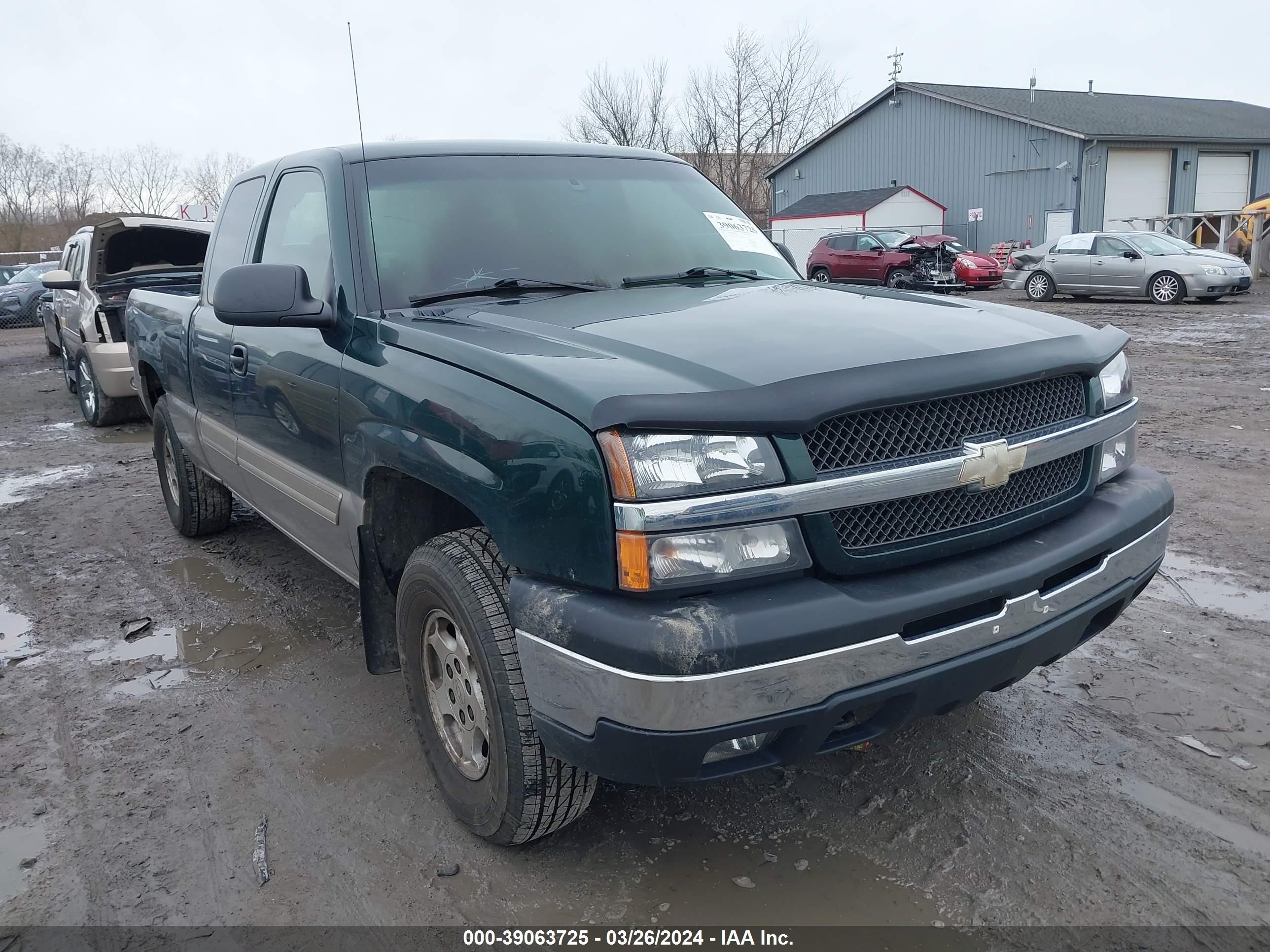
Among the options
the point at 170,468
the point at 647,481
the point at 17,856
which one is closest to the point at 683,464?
the point at 647,481

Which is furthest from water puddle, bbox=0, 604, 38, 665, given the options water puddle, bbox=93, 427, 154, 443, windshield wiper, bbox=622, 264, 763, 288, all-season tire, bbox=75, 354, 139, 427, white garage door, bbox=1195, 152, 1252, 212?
white garage door, bbox=1195, 152, 1252, 212

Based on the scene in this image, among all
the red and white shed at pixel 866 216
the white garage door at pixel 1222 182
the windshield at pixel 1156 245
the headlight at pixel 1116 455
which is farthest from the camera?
the red and white shed at pixel 866 216

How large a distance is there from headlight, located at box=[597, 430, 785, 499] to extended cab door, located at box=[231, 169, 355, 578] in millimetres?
1353

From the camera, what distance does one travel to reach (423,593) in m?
2.63

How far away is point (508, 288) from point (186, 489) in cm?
317

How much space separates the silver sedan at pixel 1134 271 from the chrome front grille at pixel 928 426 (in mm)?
18392

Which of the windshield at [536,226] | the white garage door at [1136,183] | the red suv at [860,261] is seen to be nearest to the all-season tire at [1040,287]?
the red suv at [860,261]

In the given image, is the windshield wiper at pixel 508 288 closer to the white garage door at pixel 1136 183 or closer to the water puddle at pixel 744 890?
the water puddle at pixel 744 890

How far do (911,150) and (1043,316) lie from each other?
36.9 m

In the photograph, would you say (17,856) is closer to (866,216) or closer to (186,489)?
(186,489)

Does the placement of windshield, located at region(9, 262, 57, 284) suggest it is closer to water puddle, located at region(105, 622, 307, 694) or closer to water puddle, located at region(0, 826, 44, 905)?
water puddle, located at region(105, 622, 307, 694)

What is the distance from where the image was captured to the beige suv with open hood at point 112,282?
9.00 m

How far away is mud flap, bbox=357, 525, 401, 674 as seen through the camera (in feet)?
9.80

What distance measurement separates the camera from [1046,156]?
1261 inches
